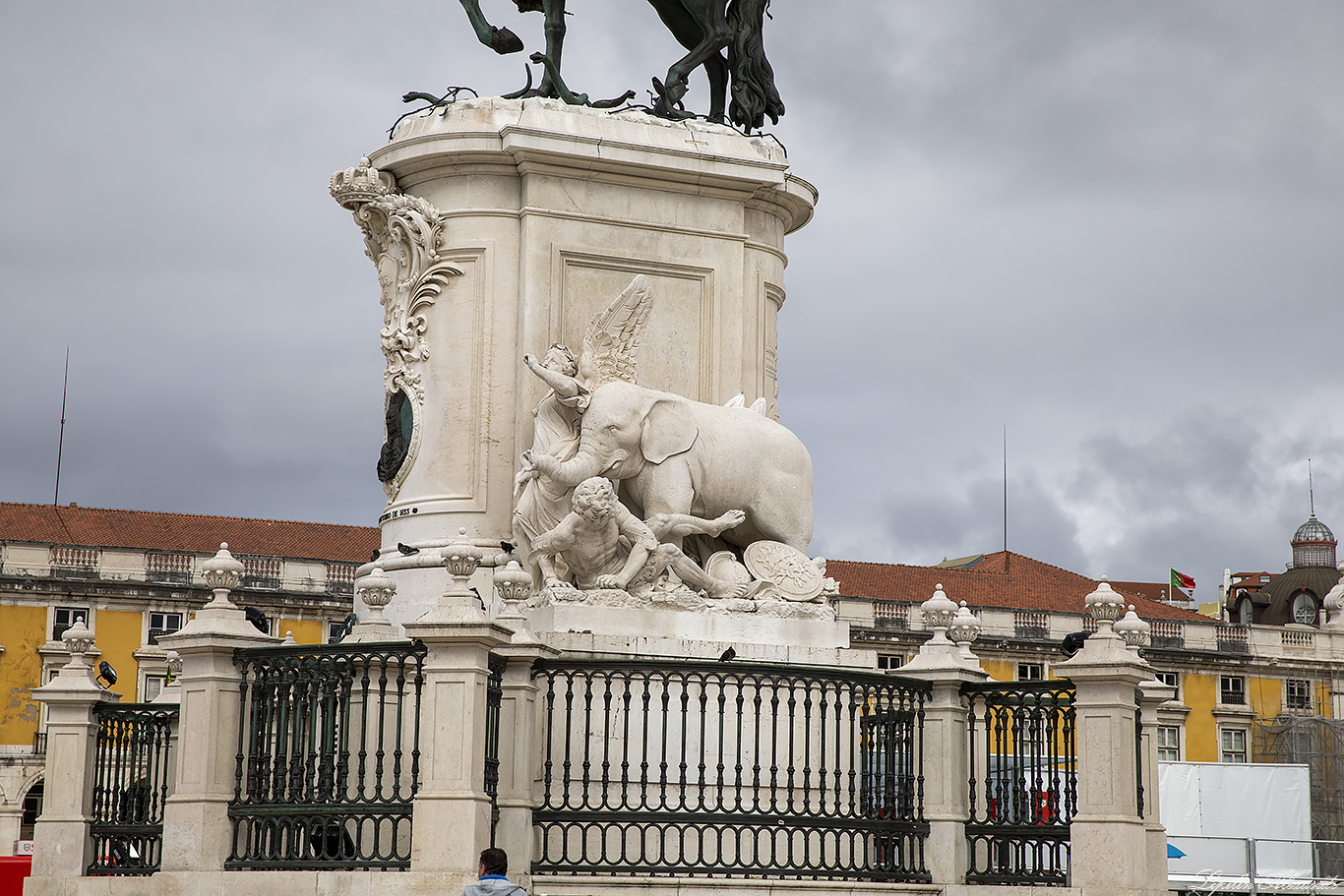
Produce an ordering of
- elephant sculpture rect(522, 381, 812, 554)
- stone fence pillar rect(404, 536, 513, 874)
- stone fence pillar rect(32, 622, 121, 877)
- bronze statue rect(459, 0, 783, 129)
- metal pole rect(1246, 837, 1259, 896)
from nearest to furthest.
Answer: stone fence pillar rect(404, 536, 513, 874)
elephant sculpture rect(522, 381, 812, 554)
stone fence pillar rect(32, 622, 121, 877)
bronze statue rect(459, 0, 783, 129)
metal pole rect(1246, 837, 1259, 896)

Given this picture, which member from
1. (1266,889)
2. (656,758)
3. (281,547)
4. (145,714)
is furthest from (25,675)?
(656,758)

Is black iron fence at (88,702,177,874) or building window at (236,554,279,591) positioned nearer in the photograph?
black iron fence at (88,702,177,874)

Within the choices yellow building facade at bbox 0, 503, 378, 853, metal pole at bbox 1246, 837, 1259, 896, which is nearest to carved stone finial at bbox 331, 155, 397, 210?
metal pole at bbox 1246, 837, 1259, 896

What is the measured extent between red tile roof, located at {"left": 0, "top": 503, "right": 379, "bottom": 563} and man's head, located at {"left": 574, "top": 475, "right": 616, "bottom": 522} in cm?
4641

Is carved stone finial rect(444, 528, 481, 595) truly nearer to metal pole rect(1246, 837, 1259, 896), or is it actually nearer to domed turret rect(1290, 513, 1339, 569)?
metal pole rect(1246, 837, 1259, 896)

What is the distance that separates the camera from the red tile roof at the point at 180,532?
61.9m

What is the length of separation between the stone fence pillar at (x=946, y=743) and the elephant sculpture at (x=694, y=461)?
141 centimetres

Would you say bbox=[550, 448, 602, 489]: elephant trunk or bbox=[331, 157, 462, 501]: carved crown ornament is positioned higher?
bbox=[331, 157, 462, 501]: carved crown ornament

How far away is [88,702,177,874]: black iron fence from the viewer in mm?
15391

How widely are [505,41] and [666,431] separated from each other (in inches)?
156

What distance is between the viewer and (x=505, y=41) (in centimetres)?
1702

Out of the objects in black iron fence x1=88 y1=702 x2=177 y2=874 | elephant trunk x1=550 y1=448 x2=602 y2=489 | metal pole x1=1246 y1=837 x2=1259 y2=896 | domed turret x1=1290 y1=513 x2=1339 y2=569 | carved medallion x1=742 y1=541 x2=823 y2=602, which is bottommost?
metal pole x1=1246 y1=837 x2=1259 y2=896

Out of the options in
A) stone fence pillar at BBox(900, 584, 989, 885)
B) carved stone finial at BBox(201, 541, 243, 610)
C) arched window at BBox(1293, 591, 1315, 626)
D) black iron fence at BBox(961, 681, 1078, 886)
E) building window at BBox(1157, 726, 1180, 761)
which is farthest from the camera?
arched window at BBox(1293, 591, 1315, 626)

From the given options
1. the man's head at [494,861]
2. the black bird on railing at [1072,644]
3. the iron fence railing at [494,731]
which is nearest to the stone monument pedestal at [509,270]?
the iron fence railing at [494,731]
